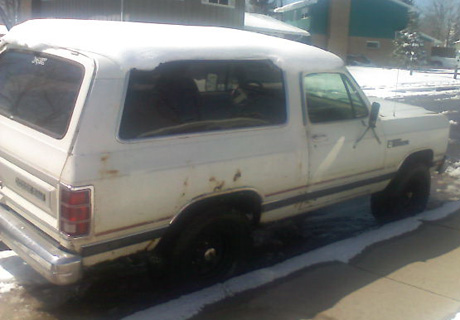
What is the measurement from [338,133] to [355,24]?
4426 cm

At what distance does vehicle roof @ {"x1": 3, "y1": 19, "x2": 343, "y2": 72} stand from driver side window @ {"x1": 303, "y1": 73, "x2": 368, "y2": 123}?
0.46 ft

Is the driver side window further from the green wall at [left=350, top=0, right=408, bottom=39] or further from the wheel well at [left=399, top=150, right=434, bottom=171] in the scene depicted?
the green wall at [left=350, top=0, right=408, bottom=39]

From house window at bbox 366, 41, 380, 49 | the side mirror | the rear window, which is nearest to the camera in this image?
the rear window

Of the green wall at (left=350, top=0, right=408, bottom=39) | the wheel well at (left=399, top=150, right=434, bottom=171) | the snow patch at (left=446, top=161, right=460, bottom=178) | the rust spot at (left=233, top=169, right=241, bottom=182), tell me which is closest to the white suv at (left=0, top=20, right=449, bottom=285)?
the rust spot at (left=233, top=169, right=241, bottom=182)

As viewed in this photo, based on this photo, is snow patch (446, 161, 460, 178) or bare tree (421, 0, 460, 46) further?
bare tree (421, 0, 460, 46)

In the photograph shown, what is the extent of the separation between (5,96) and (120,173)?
56.0 inches

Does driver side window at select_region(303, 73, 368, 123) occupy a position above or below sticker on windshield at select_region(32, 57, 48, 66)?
below

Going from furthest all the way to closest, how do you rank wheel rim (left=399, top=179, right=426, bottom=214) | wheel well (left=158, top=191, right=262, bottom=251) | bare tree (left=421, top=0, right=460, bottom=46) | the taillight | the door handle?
bare tree (left=421, top=0, right=460, bottom=46), wheel rim (left=399, top=179, right=426, bottom=214), the door handle, wheel well (left=158, top=191, right=262, bottom=251), the taillight

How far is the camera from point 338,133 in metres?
4.64

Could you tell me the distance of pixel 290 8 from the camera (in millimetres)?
50219

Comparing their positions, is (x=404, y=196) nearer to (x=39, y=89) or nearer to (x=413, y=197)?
(x=413, y=197)

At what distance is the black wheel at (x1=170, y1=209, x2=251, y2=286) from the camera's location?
12.4 feet

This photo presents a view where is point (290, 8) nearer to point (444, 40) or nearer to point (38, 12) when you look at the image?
point (444, 40)

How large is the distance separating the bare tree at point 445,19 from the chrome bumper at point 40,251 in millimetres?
68139
